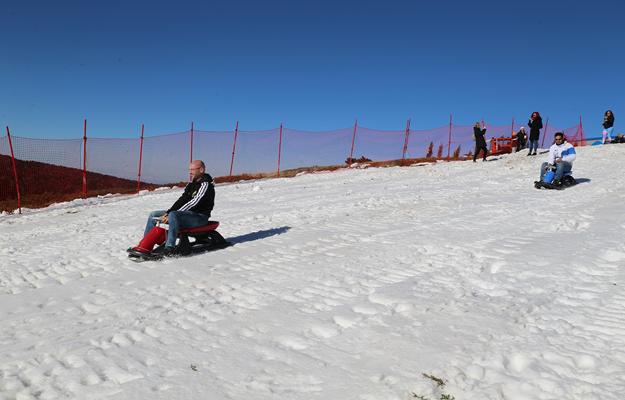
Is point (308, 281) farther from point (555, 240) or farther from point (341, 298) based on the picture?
point (555, 240)

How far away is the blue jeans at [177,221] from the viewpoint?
7223mm

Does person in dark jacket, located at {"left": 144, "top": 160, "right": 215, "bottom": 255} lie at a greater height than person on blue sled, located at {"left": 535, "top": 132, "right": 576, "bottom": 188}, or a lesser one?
lesser

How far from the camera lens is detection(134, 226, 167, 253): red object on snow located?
7.13 metres

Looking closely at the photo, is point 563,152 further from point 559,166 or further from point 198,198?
point 198,198

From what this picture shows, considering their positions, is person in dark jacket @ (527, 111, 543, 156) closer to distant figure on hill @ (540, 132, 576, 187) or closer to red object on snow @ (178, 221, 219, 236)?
distant figure on hill @ (540, 132, 576, 187)

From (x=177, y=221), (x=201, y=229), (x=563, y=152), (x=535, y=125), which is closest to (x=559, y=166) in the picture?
(x=563, y=152)

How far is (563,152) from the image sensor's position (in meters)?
13.4

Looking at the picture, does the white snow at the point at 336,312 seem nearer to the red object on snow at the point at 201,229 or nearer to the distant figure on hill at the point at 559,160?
the red object on snow at the point at 201,229

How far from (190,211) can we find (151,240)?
2.35 feet

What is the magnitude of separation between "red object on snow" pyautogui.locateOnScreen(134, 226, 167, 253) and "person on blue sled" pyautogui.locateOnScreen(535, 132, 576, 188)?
33.9 feet

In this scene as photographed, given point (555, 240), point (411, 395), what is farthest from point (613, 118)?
point (411, 395)

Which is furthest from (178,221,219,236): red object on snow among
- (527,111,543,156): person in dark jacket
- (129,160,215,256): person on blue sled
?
(527,111,543,156): person in dark jacket

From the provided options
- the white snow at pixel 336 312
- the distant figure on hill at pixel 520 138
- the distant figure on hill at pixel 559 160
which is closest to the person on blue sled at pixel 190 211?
the white snow at pixel 336 312

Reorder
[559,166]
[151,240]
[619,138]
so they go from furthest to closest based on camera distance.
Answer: [619,138]
[559,166]
[151,240]
